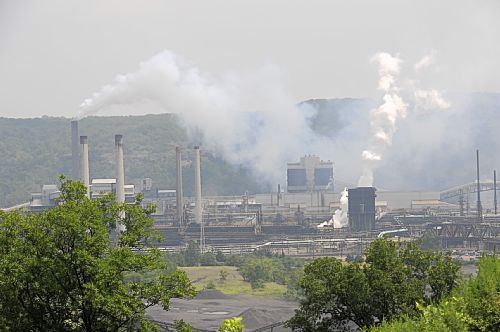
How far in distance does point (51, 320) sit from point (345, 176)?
13411 centimetres

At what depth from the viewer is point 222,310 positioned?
176ft

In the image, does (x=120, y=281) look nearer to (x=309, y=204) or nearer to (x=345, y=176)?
(x=309, y=204)

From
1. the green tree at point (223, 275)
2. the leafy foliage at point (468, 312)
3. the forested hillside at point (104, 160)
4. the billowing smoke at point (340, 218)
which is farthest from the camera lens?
the forested hillside at point (104, 160)

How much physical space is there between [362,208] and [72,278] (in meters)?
78.4

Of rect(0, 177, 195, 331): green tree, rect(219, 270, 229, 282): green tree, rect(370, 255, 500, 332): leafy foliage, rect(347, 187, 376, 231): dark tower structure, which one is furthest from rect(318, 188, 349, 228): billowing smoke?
rect(370, 255, 500, 332): leafy foliage

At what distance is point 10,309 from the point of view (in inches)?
805

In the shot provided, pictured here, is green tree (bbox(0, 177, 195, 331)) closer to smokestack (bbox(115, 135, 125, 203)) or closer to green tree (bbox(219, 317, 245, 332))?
green tree (bbox(219, 317, 245, 332))

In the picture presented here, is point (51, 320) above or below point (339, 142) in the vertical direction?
below

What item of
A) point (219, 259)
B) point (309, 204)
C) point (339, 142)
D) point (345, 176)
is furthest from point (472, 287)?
point (339, 142)

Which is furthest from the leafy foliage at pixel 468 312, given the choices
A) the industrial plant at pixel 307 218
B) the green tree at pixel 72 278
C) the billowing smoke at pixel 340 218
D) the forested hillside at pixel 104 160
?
the forested hillside at pixel 104 160

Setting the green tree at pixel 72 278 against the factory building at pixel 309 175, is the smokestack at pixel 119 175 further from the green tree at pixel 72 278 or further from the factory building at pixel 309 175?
the green tree at pixel 72 278

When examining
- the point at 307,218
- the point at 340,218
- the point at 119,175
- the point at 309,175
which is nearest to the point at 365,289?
the point at 119,175

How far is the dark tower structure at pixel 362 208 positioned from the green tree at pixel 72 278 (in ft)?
250

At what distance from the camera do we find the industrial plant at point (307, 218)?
88.2m
